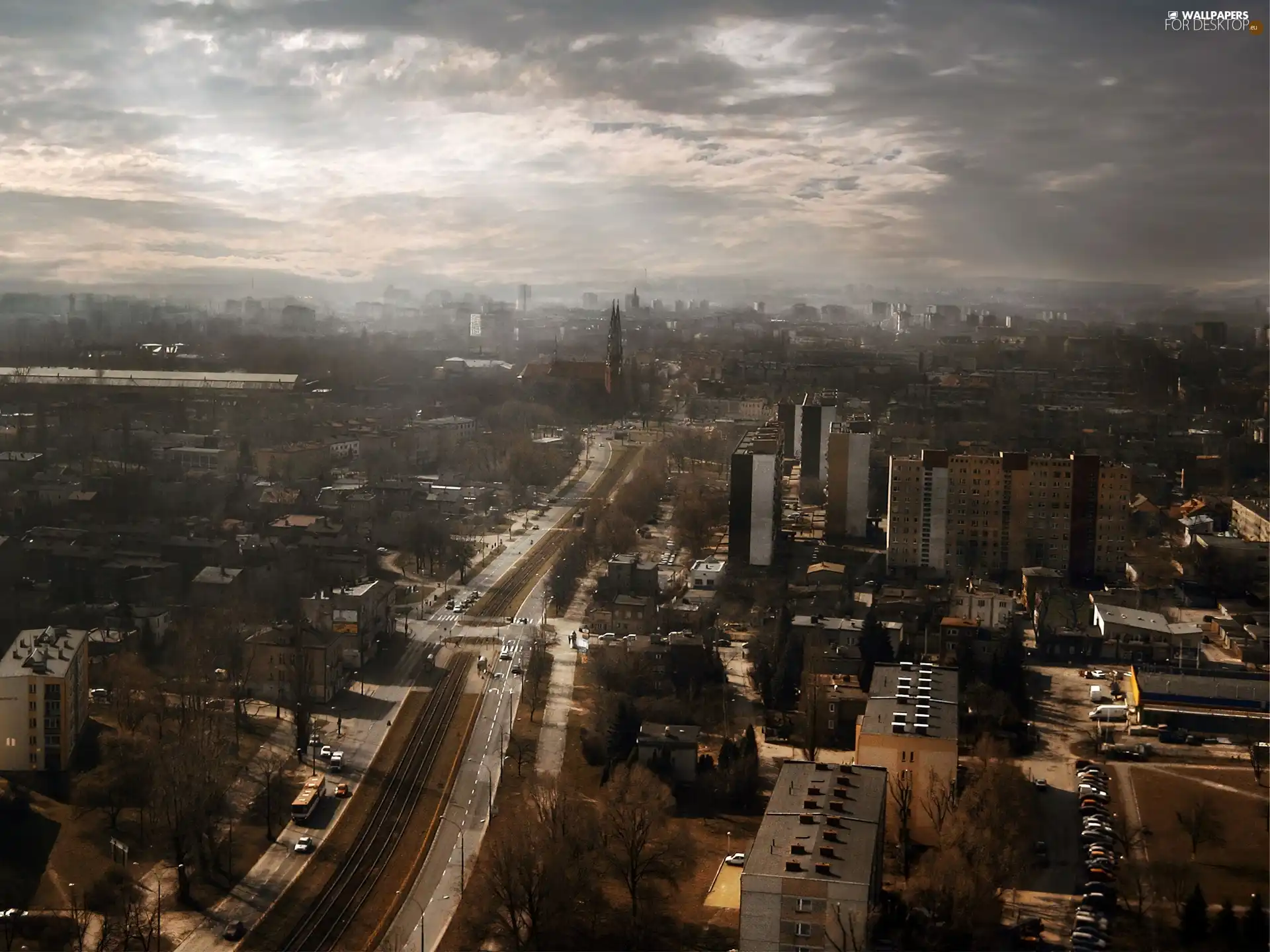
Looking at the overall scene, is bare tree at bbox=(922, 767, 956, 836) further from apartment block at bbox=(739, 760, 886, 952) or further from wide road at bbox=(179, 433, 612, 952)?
wide road at bbox=(179, 433, 612, 952)

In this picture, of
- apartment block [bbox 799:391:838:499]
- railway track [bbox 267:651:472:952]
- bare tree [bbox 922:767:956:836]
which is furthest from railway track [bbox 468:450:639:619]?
bare tree [bbox 922:767:956:836]

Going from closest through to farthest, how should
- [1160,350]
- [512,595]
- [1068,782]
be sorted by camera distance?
[1068,782] → [512,595] → [1160,350]

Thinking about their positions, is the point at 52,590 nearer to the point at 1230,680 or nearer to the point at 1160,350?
the point at 1230,680

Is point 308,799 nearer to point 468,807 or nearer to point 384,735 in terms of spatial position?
point 468,807

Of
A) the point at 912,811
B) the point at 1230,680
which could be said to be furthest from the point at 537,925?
the point at 1230,680

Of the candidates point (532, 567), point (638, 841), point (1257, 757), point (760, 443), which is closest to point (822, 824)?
point (638, 841)

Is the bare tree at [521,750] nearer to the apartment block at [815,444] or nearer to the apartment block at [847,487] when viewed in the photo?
the apartment block at [847,487]
